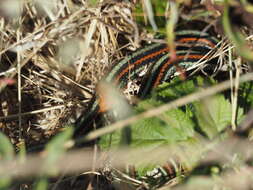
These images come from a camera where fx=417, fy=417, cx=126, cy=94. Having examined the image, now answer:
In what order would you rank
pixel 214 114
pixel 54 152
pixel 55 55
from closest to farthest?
1. pixel 54 152
2. pixel 214 114
3. pixel 55 55

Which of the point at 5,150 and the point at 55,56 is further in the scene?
the point at 55,56

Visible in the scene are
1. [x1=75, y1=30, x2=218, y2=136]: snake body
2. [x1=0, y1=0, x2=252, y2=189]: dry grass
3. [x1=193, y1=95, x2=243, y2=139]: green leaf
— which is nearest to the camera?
[x1=193, y1=95, x2=243, y2=139]: green leaf

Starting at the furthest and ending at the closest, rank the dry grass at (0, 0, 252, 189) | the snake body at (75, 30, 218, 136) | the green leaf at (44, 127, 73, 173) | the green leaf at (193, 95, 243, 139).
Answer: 1. the snake body at (75, 30, 218, 136)
2. the dry grass at (0, 0, 252, 189)
3. the green leaf at (193, 95, 243, 139)
4. the green leaf at (44, 127, 73, 173)

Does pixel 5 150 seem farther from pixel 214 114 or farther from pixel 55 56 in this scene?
pixel 55 56

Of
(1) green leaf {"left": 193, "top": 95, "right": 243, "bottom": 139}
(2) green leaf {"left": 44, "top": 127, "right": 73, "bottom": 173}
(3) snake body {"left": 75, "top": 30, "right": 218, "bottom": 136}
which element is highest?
(3) snake body {"left": 75, "top": 30, "right": 218, "bottom": 136}

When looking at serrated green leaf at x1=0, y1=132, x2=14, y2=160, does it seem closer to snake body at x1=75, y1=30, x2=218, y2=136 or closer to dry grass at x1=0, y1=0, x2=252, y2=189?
dry grass at x1=0, y1=0, x2=252, y2=189

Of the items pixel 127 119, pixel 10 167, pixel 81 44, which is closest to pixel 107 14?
pixel 81 44

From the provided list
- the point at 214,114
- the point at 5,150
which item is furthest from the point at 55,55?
the point at 5,150

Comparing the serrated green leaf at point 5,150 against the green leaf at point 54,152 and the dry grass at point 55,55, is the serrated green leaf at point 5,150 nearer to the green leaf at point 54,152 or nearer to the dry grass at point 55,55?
the green leaf at point 54,152

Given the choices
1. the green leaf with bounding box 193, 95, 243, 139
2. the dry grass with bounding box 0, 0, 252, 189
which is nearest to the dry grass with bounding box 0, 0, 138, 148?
the dry grass with bounding box 0, 0, 252, 189

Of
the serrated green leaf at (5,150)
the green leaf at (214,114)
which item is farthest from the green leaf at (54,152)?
the green leaf at (214,114)

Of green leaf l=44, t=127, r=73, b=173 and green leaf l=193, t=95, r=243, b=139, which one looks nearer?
green leaf l=44, t=127, r=73, b=173
